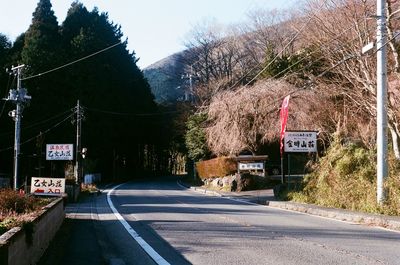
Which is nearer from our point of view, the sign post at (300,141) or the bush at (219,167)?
the sign post at (300,141)

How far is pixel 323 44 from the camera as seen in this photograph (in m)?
23.9

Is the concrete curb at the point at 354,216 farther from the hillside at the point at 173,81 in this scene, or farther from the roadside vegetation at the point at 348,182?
the hillside at the point at 173,81

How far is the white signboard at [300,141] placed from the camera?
77.8 feet

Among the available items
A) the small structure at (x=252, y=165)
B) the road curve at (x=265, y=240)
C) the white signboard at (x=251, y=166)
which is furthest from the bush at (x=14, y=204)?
the white signboard at (x=251, y=166)

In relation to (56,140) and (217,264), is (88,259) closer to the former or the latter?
(217,264)

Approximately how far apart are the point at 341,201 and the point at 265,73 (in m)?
26.0

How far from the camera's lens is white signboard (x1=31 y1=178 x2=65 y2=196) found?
22.1 meters

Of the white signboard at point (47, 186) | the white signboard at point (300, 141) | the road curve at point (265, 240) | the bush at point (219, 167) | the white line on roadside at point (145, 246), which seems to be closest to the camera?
the road curve at point (265, 240)

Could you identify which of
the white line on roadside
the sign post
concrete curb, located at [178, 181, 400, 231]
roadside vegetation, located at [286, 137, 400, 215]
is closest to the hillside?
the sign post

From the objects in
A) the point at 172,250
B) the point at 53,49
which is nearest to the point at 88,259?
the point at 172,250

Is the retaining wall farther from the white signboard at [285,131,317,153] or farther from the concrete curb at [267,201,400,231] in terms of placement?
the white signboard at [285,131,317,153]

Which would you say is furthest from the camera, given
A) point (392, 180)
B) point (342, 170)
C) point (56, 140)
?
point (56, 140)

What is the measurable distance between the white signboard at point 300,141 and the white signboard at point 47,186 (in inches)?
417

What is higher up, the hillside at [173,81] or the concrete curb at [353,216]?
the hillside at [173,81]
